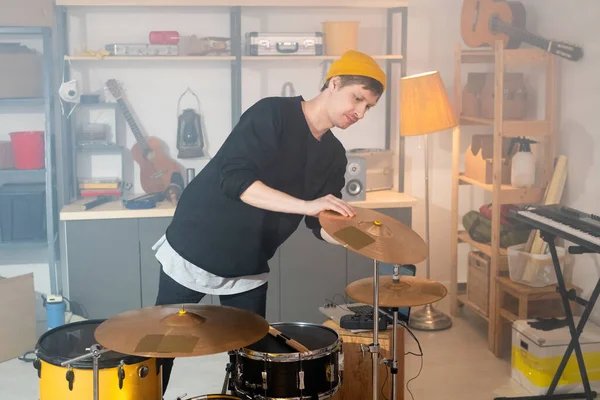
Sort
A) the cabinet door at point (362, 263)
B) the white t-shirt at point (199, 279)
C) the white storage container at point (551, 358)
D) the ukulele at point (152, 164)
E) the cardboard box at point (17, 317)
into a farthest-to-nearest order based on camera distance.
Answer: the ukulele at point (152, 164) < the cabinet door at point (362, 263) < the cardboard box at point (17, 317) < the white storage container at point (551, 358) < the white t-shirt at point (199, 279)

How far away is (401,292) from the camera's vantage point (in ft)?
8.89

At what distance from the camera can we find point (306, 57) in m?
4.16

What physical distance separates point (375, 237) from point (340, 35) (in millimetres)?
2381

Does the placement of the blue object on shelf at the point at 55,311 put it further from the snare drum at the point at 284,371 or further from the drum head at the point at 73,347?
the snare drum at the point at 284,371

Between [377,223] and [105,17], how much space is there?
274cm

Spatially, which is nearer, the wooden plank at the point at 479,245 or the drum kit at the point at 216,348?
the drum kit at the point at 216,348

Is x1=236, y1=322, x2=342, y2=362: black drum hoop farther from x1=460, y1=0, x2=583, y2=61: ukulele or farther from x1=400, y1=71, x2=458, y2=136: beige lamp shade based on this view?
x1=460, y1=0, x2=583, y2=61: ukulele

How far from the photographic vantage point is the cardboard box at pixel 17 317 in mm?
3809

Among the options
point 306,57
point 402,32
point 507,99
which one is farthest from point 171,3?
point 507,99

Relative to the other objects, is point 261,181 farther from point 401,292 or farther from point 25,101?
point 25,101

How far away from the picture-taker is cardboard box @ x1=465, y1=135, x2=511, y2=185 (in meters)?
3.94

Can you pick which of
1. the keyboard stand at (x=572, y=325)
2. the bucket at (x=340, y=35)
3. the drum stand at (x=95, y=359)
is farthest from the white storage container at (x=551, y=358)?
the drum stand at (x=95, y=359)

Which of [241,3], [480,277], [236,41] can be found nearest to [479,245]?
[480,277]

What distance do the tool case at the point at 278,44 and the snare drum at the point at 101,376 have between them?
7.70ft
